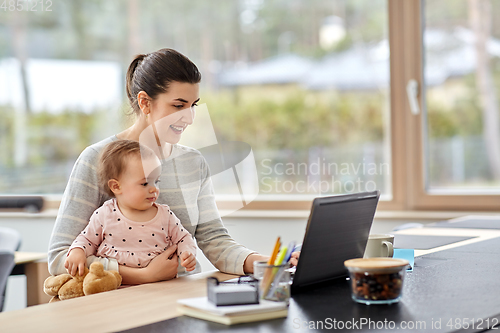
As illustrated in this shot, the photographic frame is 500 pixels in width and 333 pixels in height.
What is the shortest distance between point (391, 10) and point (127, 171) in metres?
1.99

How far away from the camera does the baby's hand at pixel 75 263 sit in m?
1.30

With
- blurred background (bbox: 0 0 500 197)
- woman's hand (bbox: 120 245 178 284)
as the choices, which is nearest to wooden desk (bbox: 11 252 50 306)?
blurred background (bbox: 0 0 500 197)

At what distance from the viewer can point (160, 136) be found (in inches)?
62.2

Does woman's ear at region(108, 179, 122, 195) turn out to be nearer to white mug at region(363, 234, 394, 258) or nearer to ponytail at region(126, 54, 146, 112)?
ponytail at region(126, 54, 146, 112)

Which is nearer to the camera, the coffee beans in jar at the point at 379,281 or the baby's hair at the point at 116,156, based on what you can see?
the coffee beans in jar at the point at 379,281

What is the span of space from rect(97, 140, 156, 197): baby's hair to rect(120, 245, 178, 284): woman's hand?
0.78 ft

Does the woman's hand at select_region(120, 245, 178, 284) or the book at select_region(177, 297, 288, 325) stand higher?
the book at select_region(177, 297, 288, 325)

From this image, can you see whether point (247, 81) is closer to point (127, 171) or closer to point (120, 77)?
point (120, 77)

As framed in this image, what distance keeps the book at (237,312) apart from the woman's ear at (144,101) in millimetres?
783

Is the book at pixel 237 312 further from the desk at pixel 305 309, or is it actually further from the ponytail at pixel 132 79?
the ponytail at pixel 132 79

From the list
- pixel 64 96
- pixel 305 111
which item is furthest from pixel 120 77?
pixel 305 111

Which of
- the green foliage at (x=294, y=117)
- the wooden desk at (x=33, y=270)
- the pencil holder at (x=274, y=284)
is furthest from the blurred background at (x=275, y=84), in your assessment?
the pencil holder at (x=274, y=284)

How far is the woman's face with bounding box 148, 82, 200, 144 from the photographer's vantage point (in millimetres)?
1553

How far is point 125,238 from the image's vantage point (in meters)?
1.40
